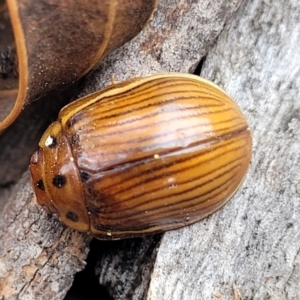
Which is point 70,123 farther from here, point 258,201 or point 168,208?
point 258,201

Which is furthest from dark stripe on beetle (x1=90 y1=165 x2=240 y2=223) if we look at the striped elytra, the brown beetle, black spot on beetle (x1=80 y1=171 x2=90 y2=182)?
the brown beetle

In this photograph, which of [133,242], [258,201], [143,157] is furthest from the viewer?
[133,242]

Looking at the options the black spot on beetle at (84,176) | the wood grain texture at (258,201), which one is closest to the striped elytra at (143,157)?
the black spot on beetle at (84,176)

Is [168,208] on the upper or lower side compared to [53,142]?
lower

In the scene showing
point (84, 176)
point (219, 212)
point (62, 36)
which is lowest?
point (219, 212)

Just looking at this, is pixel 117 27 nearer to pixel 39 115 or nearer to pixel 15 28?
pixel 15 28

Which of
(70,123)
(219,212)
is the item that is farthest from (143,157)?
(219,212)

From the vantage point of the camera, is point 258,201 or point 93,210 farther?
point 258,201
